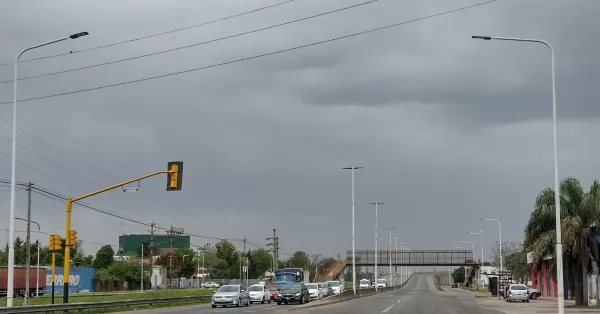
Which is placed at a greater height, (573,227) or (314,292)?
(573,227)

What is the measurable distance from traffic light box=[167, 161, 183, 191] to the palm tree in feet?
80.3

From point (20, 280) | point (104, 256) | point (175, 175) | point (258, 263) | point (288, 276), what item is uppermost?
point (175, 175)

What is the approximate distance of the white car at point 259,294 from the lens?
60.0m

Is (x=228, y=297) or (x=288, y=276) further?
(x=288, y=276)

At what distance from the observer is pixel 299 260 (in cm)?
17225

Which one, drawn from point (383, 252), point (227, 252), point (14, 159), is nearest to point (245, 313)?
point (14, 159)

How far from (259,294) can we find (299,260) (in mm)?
112942

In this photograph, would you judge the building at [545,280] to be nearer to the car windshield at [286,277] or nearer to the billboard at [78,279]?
the car windshield at [286,277]

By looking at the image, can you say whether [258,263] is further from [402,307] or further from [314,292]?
[402,307]

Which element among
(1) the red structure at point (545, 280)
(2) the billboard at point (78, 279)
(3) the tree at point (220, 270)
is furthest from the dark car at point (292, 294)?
(3) the tree at point (220, 270)

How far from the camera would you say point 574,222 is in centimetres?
4381

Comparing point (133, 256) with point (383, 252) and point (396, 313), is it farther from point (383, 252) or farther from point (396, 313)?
point (396, 313)

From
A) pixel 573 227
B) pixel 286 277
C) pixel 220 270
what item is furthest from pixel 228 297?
pixel 220 270

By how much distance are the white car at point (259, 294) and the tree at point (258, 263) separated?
112625 mm
